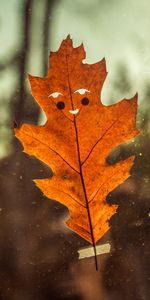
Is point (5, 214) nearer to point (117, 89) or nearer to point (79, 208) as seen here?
point (79, 208)

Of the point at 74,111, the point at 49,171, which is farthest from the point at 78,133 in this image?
the point at 49,171

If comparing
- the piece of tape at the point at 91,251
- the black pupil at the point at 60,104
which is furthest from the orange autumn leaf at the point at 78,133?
the piece of tape at the point at 91,251

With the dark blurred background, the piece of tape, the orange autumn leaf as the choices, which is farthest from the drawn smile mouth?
the piece of tape

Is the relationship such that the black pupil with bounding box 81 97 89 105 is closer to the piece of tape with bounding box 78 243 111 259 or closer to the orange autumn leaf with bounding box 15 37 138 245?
the orange autumn leaf with bounding box 15 37 138 245

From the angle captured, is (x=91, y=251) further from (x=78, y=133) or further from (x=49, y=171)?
(x=78, y=133)

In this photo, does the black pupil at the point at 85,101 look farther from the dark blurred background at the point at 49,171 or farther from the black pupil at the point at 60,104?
the dark blurred background at the point at 49,171
